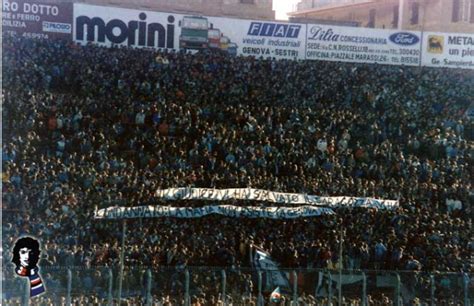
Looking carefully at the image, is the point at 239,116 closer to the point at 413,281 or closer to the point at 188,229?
the point at 188,229

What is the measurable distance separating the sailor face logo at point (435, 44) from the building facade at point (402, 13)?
6.08m

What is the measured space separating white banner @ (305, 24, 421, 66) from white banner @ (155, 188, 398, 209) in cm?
1499

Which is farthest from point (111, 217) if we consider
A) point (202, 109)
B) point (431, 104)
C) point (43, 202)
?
point (431, 104)

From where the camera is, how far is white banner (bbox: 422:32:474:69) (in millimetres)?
40000

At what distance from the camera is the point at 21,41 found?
31.7 metres

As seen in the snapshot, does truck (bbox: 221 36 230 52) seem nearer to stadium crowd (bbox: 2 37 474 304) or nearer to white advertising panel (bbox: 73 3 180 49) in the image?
white advertising panel (bbox: 73 3 180 49)

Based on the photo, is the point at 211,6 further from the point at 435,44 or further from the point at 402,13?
the point at 435,44

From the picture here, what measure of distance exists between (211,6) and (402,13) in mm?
11916

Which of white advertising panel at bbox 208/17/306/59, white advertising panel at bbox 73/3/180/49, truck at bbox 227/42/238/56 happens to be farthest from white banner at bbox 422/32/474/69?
white advertising panel at bbox 73/3/180/49

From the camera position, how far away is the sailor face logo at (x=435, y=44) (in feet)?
131

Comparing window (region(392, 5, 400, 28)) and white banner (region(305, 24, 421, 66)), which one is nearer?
white banner (region(305, 24, 421, 66))

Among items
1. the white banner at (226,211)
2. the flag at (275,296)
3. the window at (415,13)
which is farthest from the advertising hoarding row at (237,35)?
the flag at (275,296)

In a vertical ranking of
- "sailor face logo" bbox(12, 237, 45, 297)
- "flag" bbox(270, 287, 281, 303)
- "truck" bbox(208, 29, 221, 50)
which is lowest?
"flag" bbox(270, 287, 281, 303)

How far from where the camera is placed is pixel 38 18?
34.2 m
